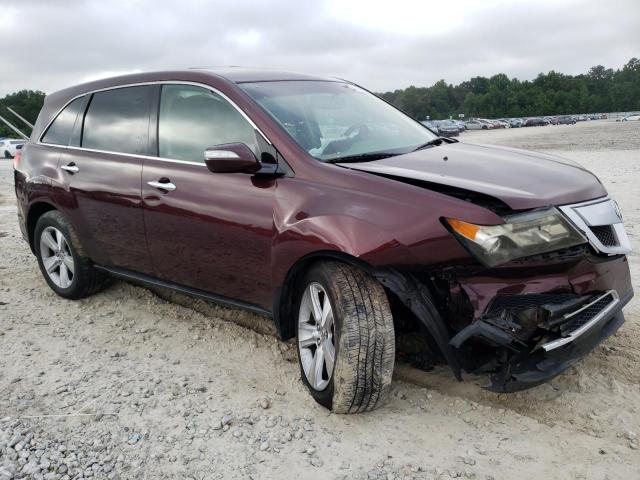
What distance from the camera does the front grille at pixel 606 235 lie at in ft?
9.43

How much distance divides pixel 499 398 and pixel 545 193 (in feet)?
3.71

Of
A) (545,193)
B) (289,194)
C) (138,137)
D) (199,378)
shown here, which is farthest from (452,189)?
(138,137)

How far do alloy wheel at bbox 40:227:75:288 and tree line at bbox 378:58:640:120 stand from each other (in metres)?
122

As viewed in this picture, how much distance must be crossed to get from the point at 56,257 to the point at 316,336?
9.44 feet

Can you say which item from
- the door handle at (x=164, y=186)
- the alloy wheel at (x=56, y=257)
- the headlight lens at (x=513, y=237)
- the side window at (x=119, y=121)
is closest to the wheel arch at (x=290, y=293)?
the headlight lens at (x=513, y=237)

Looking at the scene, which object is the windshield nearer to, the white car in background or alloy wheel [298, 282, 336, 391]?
alloy wheel [298, 282, 336, 391]

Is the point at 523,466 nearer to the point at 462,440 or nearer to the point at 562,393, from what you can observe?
the point at 462,440

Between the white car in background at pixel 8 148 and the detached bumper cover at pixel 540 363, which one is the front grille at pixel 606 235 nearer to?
the detached bumper cover at pixel 540 363

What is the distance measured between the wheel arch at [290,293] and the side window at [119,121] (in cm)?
150

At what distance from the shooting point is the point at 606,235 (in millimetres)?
2932

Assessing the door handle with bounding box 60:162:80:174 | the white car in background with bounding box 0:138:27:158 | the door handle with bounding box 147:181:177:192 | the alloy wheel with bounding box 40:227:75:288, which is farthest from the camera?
the white car in background with bounding box 0:138:27:158

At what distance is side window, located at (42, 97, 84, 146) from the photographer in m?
4.81

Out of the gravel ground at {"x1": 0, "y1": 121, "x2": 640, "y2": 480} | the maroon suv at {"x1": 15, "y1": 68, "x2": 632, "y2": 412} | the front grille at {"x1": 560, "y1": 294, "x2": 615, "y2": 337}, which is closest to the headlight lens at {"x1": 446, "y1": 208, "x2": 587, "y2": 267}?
the maroon suv at {"x1": 15, "y1": 68, "x2": 632, "y2": 412}

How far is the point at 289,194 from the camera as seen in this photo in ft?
10.5
